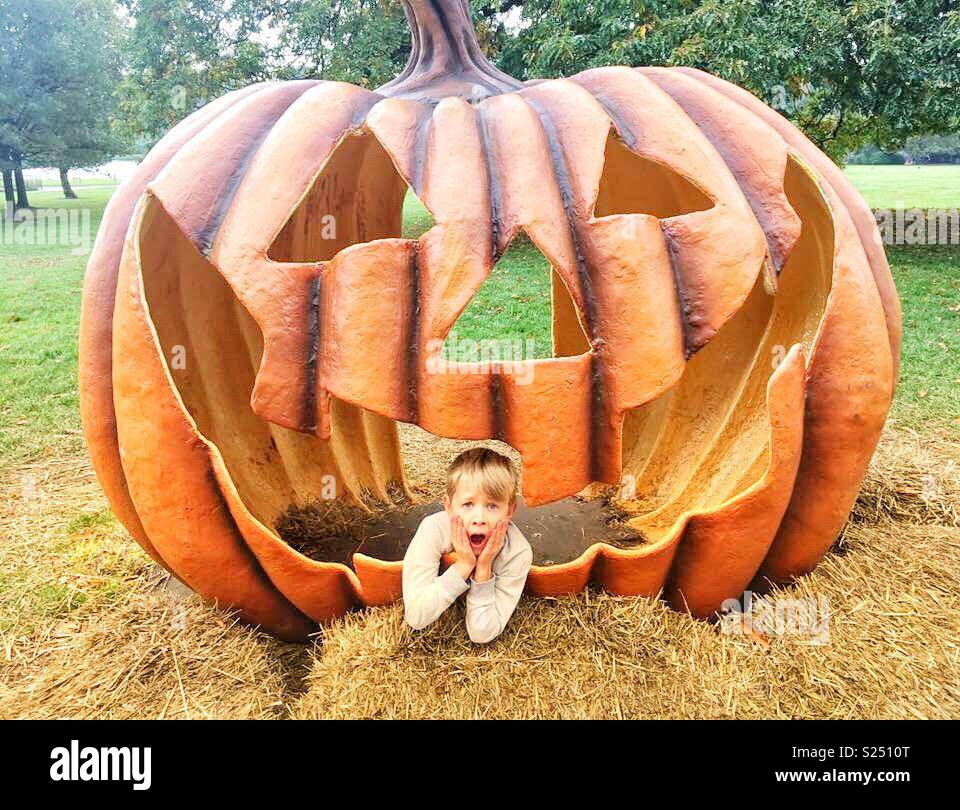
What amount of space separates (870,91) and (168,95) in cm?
934

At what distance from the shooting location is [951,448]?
4039 millimetres

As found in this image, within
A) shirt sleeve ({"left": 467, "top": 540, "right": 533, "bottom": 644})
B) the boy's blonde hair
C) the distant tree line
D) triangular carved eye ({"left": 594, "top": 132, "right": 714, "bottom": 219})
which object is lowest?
shirt sleeve ({"left": 467, "top": 540, "right": 533, "bottom": 644})

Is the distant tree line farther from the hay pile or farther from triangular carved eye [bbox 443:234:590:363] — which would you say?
the hay pile

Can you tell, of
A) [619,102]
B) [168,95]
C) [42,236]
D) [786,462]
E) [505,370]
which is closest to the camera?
[505,370]

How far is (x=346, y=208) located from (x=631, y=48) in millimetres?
5596

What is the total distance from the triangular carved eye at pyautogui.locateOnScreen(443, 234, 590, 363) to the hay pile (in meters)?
1.64

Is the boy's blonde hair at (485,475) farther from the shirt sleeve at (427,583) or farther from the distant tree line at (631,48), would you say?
the distant tree line at (631,48)

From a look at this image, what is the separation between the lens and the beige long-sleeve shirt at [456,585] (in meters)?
1.93

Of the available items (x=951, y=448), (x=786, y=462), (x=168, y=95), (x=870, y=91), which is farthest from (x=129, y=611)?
(x=168, y=95)

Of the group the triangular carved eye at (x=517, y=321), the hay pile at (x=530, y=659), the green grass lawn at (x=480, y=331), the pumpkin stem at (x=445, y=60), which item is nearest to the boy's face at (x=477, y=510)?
the hay pile at (x=530, y=659)

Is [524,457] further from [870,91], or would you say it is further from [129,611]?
[870,91]

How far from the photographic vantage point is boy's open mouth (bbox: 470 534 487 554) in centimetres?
200

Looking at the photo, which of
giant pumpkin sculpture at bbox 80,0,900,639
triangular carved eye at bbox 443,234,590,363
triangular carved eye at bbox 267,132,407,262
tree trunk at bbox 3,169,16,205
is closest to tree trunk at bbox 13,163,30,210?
tree trunk at bbox 3,169,16,205

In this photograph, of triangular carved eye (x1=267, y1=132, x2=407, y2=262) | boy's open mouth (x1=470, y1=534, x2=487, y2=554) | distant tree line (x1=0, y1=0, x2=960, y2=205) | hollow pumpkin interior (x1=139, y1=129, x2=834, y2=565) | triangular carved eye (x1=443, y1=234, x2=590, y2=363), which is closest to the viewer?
boy's open mouth (x1=470, y1=534, x2=487, y2=554)
